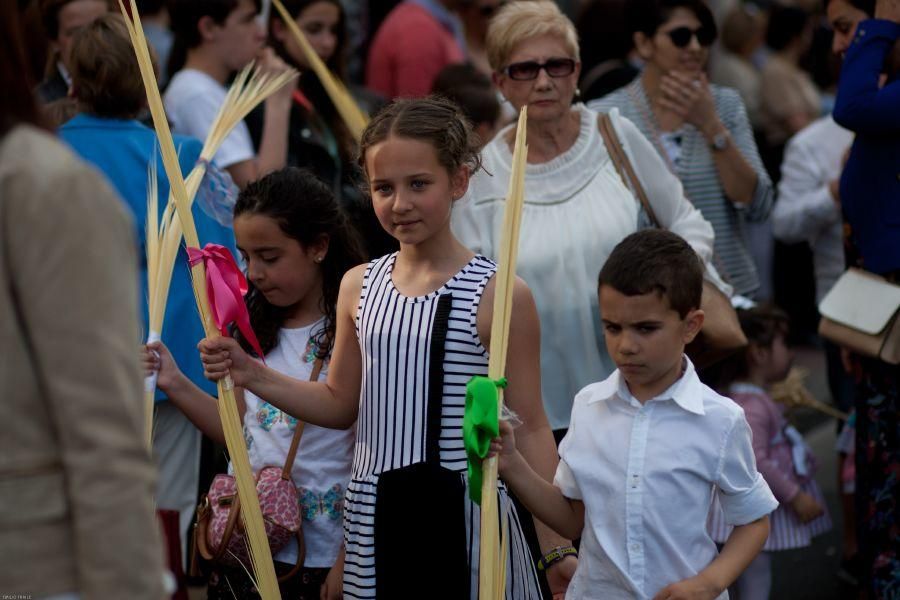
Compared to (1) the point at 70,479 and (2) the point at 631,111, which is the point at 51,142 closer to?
(1) the point at 70,479

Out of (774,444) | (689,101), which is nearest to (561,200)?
(689,101)

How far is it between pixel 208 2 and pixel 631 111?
1.68 m

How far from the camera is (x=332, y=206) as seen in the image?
376 cm

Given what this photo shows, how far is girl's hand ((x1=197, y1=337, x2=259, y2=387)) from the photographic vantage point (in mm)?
3068

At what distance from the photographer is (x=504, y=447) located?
2.80 m

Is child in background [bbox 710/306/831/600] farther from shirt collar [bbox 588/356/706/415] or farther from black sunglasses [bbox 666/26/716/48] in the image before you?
shirt collar [bbox 588/356/706/415]

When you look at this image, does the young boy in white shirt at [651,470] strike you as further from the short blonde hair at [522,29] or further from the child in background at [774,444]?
the child in background at [774,444]

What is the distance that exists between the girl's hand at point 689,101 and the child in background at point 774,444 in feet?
2.49

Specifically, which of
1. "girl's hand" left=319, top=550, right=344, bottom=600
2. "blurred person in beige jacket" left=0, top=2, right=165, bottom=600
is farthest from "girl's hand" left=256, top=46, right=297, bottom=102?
"blurred person in beige jacket" left=0, top=2, right=165, bottom=600

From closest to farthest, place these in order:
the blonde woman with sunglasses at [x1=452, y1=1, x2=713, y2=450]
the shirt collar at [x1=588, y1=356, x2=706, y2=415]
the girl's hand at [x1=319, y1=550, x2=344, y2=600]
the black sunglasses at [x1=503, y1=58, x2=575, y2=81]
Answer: the shirt collar at [x1=588, y1=356, x2=706, y2=415] → the girl's hand at [x1=319, y1=550, x2=344, y2=600] → the blonde woman with sunglasses at [x1=452, y1=1, x2=713, y2=450] → the black sunglasses at [x1=503, y1=58, x2=575, y2=81]

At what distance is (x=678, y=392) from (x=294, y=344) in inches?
44.4

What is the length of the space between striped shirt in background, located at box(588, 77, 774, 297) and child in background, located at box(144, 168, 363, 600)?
1.73 metres

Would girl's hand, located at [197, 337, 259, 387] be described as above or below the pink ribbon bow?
below

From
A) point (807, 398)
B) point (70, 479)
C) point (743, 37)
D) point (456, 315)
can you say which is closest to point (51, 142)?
point (70, 479)
